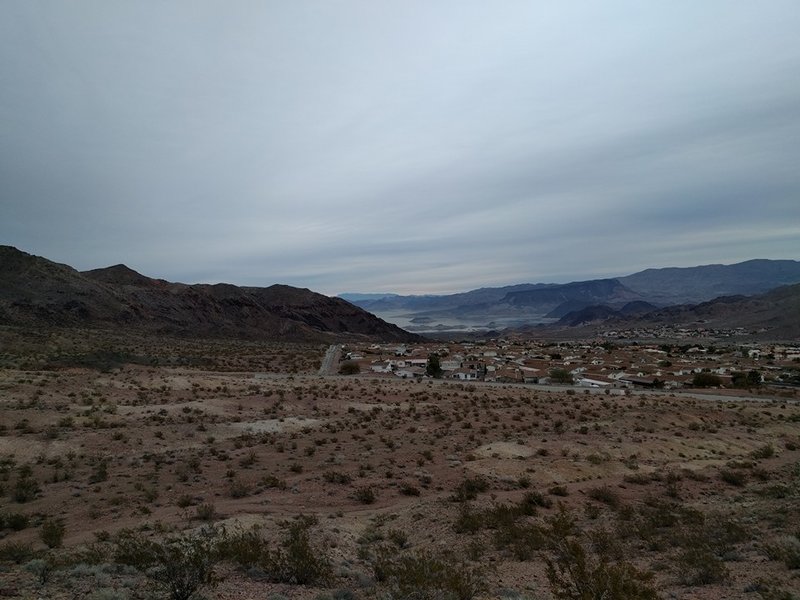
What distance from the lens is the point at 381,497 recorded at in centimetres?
1432

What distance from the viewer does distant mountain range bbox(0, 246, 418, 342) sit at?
78.0 m

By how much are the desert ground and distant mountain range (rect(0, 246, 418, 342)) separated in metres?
55.0

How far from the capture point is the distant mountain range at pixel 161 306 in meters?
78.0

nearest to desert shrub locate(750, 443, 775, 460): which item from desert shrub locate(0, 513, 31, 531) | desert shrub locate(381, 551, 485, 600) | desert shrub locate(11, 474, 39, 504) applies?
desert shrub locate(381, 551, 485, 600)

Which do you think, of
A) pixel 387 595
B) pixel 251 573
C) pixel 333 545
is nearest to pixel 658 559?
pixel 387 595

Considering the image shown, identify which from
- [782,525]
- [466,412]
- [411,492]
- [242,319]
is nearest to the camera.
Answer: [782,525]

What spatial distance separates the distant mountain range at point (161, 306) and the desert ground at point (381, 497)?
55.0 meters

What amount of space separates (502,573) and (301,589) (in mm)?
3726

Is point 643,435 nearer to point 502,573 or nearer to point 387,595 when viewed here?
point 502,573

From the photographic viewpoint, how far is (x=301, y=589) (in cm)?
746

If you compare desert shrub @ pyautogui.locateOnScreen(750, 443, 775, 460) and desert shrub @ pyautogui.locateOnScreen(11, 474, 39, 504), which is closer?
desert shrub @ pyautogui.locateOnScreen(11, 474, 39, 504)

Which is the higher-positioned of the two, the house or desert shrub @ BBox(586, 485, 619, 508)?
desert shrub @ BBox(586, 485, 619, 508)

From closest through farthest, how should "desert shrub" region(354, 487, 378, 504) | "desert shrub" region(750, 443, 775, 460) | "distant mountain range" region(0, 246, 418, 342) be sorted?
"desert shrub" region(354, 487, 378, 504) → "desert shrub" region(750, 443, 775, 460) → "distant mountain range" region(0, 246, 418, 342)

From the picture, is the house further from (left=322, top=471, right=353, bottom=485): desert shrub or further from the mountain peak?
the mountain peak
